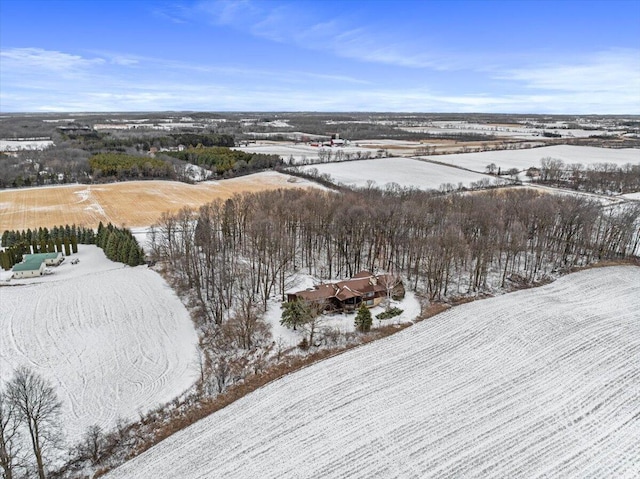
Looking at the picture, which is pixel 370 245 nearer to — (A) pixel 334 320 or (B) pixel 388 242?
(B) pixel 388 242

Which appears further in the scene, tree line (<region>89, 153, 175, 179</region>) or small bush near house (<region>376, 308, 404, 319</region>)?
tree line (<region>89, 153, 175, 179</region>)

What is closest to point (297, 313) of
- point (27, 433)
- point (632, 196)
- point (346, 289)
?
point (346, 289)

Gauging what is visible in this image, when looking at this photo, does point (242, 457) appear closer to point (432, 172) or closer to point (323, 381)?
point (323, 381)

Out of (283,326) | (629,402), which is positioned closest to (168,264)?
(283,326)

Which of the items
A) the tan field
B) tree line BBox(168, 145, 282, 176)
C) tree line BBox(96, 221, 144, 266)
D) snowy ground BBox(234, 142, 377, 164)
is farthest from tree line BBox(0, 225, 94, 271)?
snowy ground BBox(234, 142, 377, 164)

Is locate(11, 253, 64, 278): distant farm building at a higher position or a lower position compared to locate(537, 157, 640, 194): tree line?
lower

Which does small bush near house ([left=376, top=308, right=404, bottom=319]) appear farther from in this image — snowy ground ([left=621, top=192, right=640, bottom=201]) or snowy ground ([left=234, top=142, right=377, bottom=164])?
snowy ground ([left=234, top=142, right=377, bottom=164])
